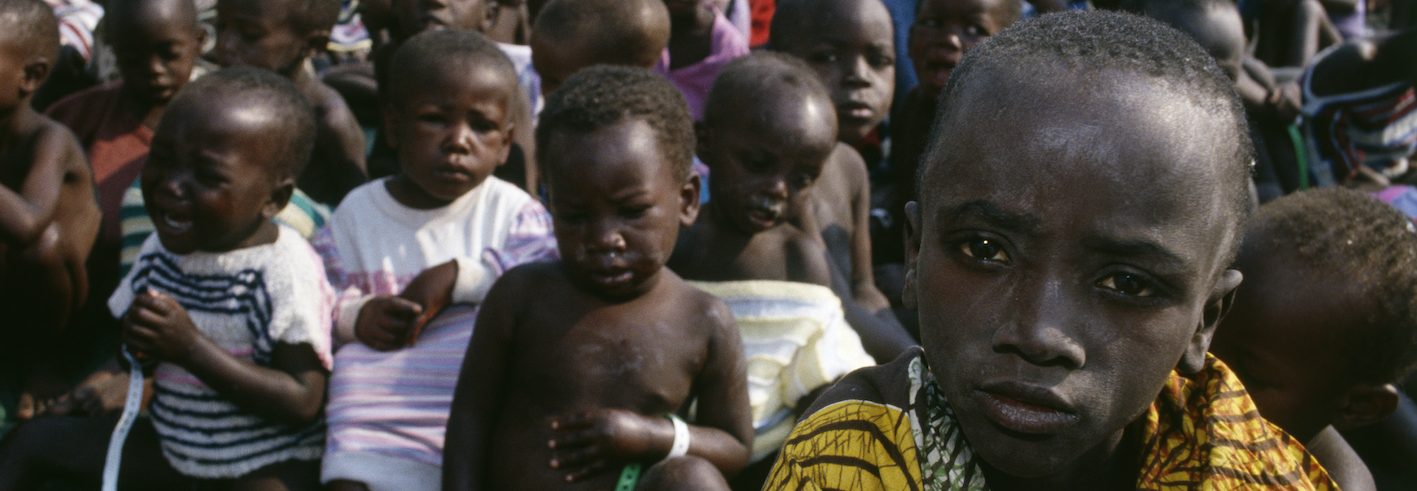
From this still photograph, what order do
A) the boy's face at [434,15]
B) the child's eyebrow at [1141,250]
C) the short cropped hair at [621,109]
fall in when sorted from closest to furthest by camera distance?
the child's eyebrow at [1141,250]
the short cropped hair at [621,109]
the boy's face at [434,15]

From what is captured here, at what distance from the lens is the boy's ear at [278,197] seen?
9.68 ft

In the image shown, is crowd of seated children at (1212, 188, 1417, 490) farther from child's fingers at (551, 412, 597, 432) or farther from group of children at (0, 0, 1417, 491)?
child's fingers at (551, 412, 597, 432)

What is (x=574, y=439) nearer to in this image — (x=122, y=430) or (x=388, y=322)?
(x=388, y=322)

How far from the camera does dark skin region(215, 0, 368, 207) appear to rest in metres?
3.83

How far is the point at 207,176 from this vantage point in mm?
2803

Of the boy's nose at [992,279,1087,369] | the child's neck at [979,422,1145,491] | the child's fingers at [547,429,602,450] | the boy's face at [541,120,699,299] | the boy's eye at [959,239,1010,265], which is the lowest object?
the child's fingers at [547,429,602,450]

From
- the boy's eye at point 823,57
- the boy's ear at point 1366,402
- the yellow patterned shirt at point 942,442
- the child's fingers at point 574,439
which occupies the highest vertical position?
the yellow patterned shirt at point 942,442

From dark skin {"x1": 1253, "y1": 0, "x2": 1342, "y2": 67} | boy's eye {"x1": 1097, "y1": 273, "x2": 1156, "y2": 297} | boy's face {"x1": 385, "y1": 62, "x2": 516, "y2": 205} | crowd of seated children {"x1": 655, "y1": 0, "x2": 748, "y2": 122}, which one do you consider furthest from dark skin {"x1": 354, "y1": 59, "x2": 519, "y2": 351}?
dark skin {"x1": 1253, "y1": 0, "x2": 1342, "y2": 67}

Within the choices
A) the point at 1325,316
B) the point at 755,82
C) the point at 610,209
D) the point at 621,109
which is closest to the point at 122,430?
the point at 610,209

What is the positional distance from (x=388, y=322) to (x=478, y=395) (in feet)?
1.16

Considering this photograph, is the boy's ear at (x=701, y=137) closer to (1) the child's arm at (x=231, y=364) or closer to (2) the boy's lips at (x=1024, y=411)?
(1) the child's arm at (x=231, y=364)

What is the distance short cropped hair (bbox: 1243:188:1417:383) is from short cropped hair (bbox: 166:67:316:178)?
2.16m

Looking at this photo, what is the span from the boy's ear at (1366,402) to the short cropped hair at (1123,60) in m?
1.21

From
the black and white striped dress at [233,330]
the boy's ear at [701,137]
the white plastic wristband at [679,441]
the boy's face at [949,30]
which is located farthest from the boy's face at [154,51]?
the boy's face at [949,30]
